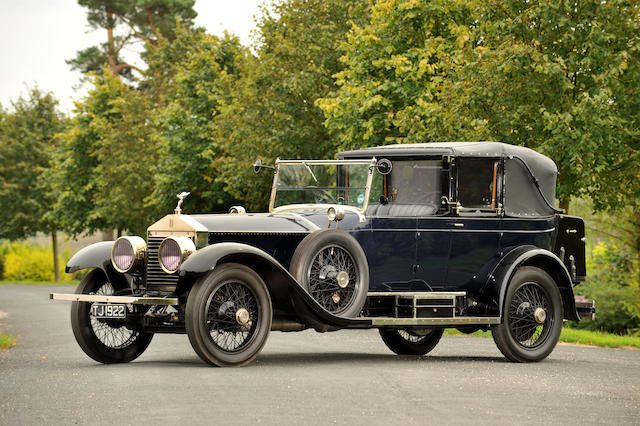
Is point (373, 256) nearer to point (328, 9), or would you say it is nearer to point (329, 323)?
point (329, 323)

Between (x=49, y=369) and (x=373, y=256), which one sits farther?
(x=373, y=256)

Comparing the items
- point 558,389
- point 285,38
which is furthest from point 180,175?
point 558,389

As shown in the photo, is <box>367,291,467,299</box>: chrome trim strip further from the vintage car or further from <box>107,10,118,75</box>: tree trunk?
<box>107,10,118,75</box>: tree trunk

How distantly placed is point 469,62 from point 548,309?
8206 millimetres

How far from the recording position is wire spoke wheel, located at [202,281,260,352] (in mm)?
10109

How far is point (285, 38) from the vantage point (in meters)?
29.8

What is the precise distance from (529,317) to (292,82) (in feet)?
54.1

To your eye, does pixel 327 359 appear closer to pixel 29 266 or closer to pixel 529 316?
pixel 529 316

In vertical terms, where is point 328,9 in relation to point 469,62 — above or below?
above

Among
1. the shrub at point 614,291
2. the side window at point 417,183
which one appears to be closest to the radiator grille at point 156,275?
the side window at point 417,183

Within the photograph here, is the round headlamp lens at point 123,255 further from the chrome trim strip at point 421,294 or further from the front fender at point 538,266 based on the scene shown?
the front fender at point 538,266

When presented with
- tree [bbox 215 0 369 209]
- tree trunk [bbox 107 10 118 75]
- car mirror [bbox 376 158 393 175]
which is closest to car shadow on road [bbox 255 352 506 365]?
car mirror [bbox 376 158 393 175]

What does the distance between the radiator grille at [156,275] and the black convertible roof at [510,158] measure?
2911 mm

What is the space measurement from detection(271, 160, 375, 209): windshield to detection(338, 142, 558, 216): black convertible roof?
0.44m
